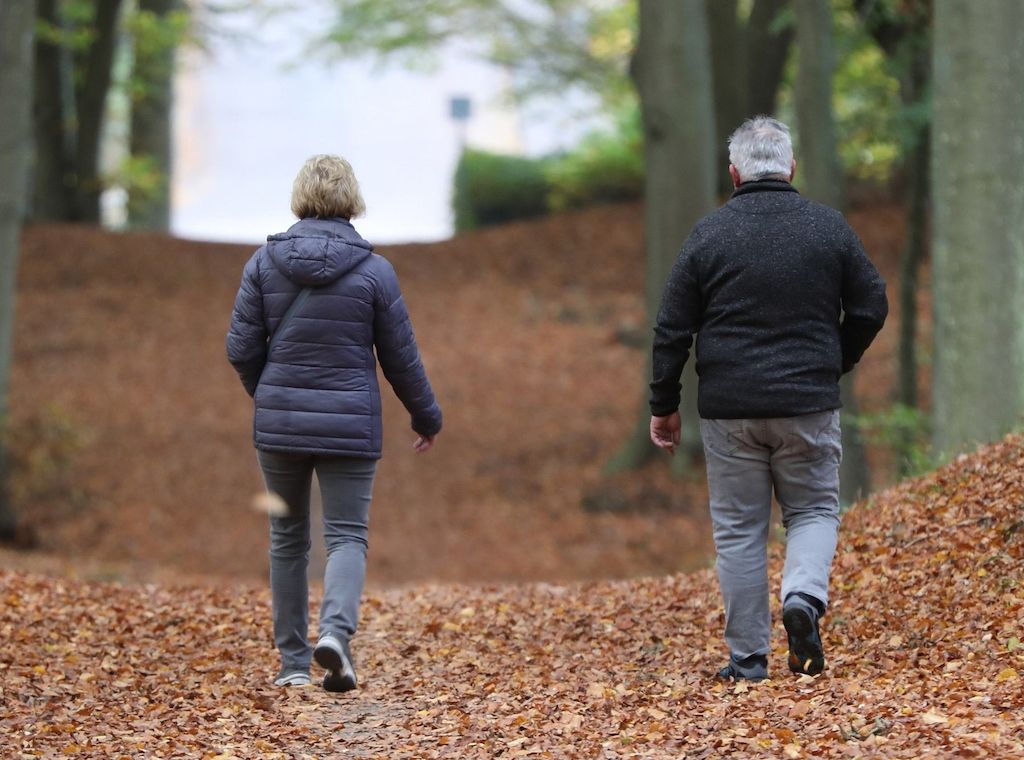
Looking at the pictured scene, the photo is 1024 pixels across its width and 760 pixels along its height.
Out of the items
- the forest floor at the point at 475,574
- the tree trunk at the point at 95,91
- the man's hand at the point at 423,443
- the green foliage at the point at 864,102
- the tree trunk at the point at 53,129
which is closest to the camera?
the forest floor at the point at 475,574

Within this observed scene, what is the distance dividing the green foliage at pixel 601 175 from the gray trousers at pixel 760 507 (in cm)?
1717

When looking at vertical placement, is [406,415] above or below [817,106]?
below

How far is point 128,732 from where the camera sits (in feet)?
16.0

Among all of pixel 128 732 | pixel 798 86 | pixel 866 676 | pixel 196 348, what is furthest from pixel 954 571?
pixel 196 348

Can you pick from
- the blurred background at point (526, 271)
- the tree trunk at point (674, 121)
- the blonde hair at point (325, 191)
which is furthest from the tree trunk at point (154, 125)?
the blonde hair at point (325, 191)

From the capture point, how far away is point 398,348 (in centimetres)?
538

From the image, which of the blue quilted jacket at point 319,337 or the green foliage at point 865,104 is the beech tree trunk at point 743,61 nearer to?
the green foliage at point 865,104

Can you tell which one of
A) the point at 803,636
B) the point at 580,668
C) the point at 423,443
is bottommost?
the point at 580,668

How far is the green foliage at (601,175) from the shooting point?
22.2m

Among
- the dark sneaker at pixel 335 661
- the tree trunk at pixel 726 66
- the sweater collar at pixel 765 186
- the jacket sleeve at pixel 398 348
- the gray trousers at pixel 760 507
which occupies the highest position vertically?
the tree trunk at pixel 726 66

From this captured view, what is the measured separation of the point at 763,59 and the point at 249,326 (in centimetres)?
1475

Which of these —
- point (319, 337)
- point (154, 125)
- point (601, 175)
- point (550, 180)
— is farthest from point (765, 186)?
point (154, 125)

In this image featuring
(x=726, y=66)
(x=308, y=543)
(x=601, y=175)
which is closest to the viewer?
(x=308, y=543)

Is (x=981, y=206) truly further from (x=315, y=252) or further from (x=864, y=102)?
(x=864, y=102)
